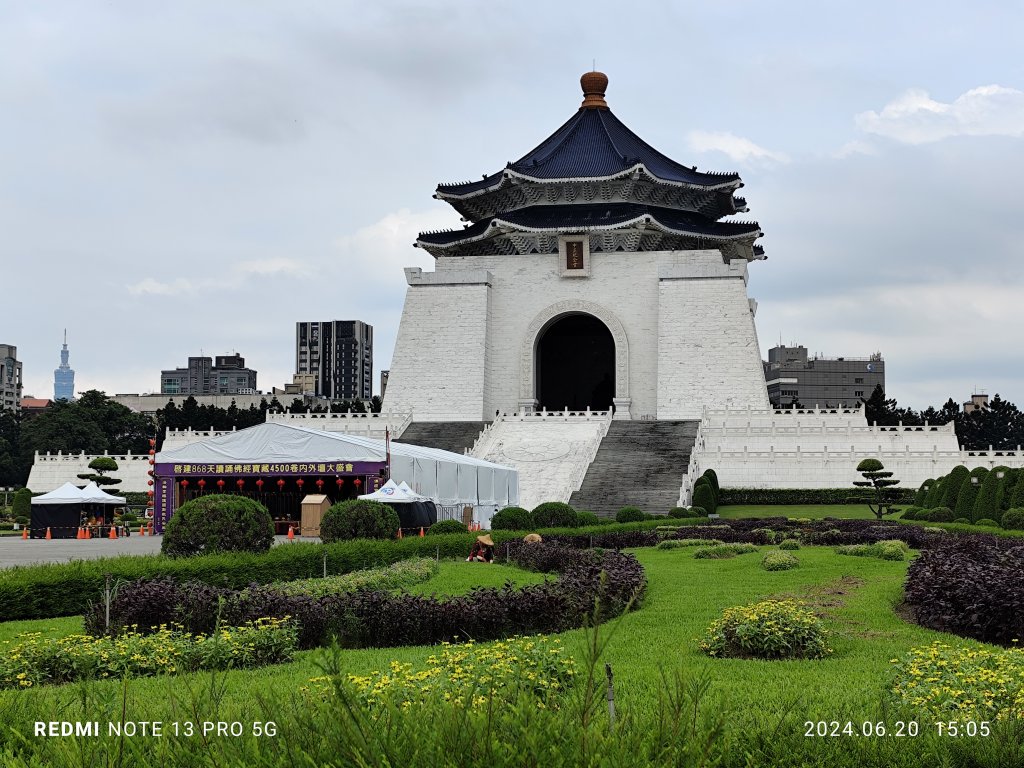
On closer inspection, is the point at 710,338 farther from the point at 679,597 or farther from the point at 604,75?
the point at 679,597

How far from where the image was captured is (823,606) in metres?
9.77

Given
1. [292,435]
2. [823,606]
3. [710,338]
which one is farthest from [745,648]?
[710,338]

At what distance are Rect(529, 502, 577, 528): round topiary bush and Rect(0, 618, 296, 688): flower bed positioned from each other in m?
12.8

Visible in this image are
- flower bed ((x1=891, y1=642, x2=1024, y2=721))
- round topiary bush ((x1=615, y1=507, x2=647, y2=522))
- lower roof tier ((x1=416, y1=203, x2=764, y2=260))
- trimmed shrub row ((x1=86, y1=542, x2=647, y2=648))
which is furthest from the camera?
lower roof tier ((x1=416, y1=203, x2=764, y2=260))

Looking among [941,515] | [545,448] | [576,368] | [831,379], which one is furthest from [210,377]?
[941,515]

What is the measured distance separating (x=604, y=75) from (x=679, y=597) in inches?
1701

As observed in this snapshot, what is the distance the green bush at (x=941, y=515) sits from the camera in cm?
2173

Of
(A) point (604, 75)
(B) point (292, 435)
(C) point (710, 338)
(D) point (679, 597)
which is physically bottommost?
(D) point (679, 597)

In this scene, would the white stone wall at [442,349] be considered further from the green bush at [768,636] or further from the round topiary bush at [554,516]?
the green bush at [768,636]

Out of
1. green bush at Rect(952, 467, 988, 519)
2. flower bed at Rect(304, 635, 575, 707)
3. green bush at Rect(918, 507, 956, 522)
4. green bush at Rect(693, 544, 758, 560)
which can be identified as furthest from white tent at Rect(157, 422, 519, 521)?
flower bed at Rect(304, 635, 575, 707)

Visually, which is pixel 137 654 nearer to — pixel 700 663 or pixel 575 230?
pixel 700 663

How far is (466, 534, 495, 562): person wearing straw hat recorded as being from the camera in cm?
1534

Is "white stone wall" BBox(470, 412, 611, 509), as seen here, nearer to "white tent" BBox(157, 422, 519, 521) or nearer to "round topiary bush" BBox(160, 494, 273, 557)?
"white tent" BBox(157, 422, 519, 521)

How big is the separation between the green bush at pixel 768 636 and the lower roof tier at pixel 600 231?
3572 centimetres
